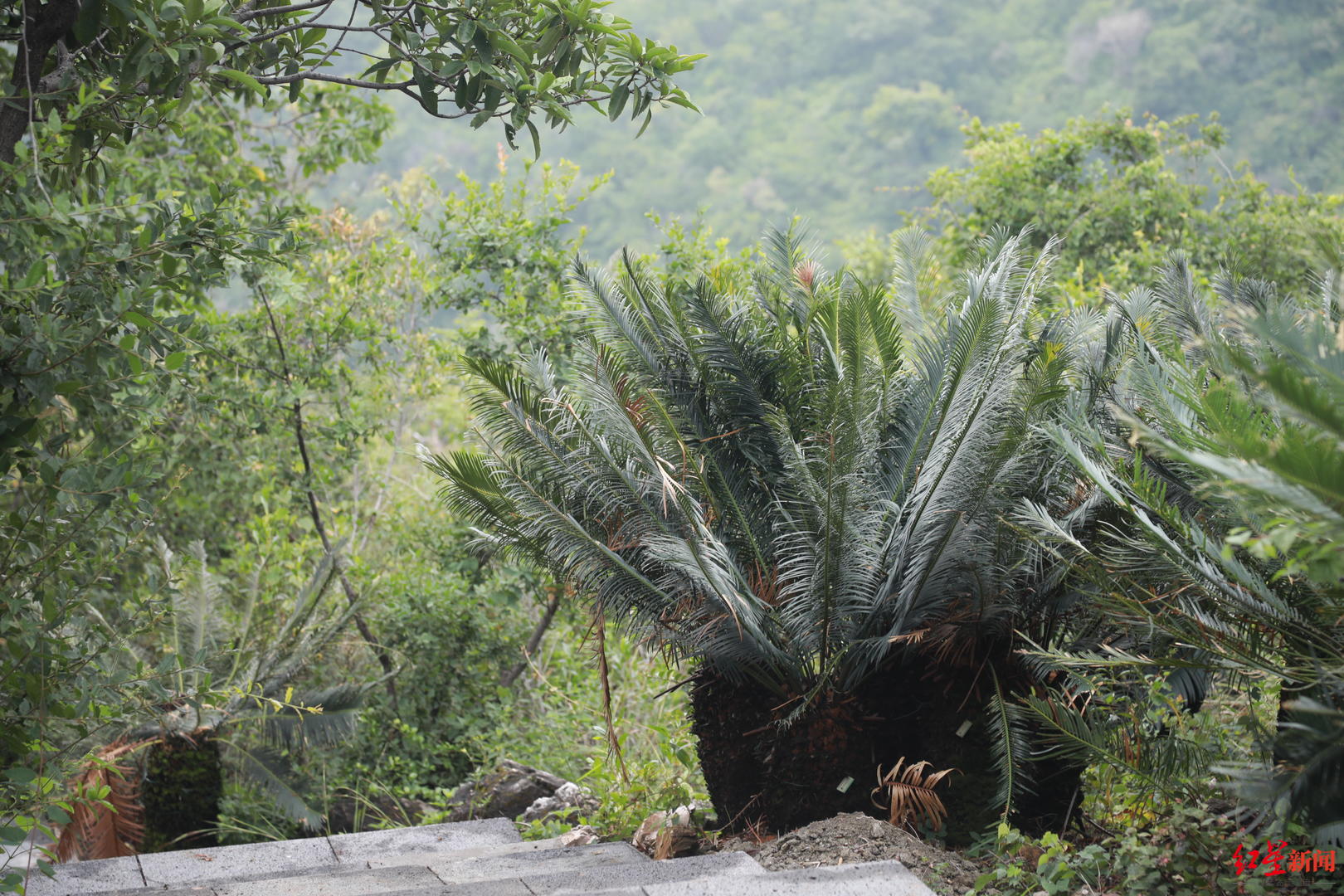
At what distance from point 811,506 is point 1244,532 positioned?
2314 millimetres

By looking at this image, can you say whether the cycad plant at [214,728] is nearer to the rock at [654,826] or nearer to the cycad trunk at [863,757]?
the rock at [654,826]

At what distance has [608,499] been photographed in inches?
194

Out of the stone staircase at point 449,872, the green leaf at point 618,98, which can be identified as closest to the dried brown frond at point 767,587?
the stone staircase at point 449,872

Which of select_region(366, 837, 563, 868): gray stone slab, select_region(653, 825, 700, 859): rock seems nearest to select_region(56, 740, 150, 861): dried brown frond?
select_region(366, 837, 563, 868): gray stone slab

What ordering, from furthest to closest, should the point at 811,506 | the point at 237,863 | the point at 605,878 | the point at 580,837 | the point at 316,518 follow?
the point at 316,518 < the point at 580,837 < the point at 237,863 < the point at 811,506 < the point at 605,878

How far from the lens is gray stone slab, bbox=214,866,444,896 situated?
377 centimetres

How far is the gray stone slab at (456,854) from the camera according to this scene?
4891 mm

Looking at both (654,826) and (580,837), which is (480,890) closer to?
(654,826)

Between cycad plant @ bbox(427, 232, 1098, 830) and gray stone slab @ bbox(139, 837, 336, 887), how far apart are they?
165cm

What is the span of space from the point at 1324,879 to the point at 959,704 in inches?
61.0

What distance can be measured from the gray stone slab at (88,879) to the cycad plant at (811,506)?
2.05 metres

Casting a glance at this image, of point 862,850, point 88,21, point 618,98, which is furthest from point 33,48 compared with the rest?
point 862,850

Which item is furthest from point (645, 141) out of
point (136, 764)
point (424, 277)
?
point (136, 764)

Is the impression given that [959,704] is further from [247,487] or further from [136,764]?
[247,487]
